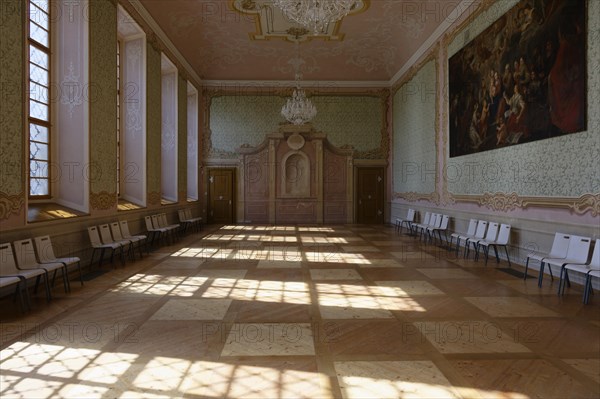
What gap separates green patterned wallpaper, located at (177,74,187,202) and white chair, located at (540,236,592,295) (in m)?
11.8

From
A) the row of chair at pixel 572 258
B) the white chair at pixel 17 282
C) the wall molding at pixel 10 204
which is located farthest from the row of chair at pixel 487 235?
the wall molding at pixel 10 204

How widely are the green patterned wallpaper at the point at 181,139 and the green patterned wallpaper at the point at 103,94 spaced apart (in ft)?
17.6

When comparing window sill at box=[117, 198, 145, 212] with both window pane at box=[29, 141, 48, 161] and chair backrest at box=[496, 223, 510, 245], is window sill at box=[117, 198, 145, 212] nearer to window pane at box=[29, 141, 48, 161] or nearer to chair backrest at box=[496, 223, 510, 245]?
window pane at box=[29, 141, 48, 161]

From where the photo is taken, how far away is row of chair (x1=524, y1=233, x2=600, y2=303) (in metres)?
5.67

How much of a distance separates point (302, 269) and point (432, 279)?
7.76 feet

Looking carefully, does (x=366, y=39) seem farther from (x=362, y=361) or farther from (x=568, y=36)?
(x=362, y=361)

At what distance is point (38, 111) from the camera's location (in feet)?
25.1

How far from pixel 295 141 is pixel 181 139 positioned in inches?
200

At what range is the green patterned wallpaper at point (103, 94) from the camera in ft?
27.2

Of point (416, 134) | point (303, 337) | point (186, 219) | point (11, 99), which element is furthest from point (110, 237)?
point (416, 134)

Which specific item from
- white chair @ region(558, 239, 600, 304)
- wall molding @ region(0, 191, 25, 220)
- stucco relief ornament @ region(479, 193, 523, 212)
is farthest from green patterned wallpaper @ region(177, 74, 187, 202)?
white chair @ region(558, 239, 600, 304)

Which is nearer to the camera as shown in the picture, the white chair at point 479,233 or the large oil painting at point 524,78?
the large oil painting at point 524,78

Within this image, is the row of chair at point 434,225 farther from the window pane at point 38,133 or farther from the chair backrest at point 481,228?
the window pane at point 38,133

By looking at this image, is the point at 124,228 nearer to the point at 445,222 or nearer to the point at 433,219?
the point at 445,222
